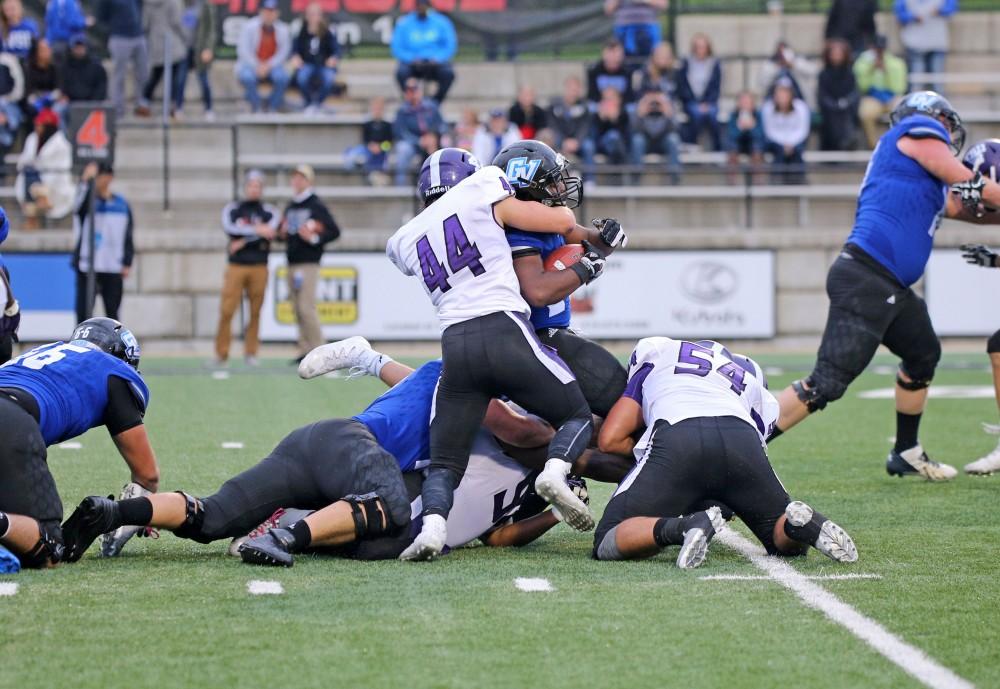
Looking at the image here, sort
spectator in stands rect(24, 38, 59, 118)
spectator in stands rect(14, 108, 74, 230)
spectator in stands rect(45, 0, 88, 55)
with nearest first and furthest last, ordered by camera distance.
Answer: spectator in stands rect(14, 108, 74, 230), spectator in stands rect(24, 38, 59, 118), spectator in stands rect(45, 0, 88, 55)

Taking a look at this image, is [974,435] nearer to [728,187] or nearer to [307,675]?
[307,675]

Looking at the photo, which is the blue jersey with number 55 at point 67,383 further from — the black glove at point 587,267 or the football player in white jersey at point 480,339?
the black glove at point 587,267

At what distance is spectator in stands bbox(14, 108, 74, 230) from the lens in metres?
18.2

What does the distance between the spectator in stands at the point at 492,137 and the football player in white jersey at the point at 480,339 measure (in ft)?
39.4

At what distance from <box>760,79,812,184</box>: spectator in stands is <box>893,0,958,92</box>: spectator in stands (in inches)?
108

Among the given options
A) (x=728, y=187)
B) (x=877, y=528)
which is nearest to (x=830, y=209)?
(x=728, y=187)

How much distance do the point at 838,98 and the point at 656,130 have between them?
7.77 ft

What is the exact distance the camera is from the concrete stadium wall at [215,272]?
1811 centimetres

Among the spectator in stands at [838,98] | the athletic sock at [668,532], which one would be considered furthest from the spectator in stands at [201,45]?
the athletic sock at [668,532]

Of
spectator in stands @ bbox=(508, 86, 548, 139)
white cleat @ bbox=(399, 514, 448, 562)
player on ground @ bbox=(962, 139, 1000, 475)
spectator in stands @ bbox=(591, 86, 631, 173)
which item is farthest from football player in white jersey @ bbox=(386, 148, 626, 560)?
spectator in stands @ bbox=(591, 86, 631, 173)

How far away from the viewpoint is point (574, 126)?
19109 millimetres

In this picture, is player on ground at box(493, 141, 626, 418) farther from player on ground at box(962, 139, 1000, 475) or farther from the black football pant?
player on ground at box(962, 139, 1000, 475)

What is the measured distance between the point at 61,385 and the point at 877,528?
10.7 ft

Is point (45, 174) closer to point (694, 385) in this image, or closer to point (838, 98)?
point (838, 98)
